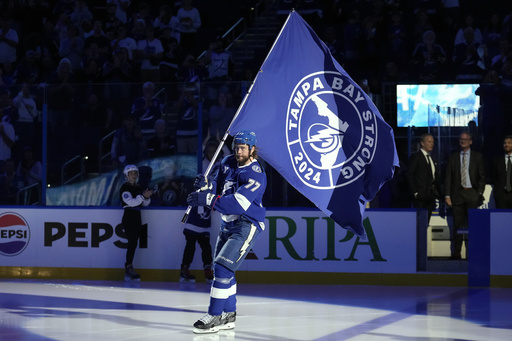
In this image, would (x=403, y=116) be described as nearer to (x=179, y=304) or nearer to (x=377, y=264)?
(x=377, y=264)

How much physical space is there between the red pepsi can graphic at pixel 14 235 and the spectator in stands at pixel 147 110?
2257 mm

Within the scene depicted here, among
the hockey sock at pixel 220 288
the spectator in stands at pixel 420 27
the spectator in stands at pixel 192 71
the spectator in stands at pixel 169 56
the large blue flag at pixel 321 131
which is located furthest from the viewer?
the spectator in stands at pixel 169 56

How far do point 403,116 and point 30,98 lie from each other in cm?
528

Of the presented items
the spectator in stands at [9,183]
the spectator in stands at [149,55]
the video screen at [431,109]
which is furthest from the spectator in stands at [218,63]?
the spectator in stands at [9,183]

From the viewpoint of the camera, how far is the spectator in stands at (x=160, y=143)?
13.7 m

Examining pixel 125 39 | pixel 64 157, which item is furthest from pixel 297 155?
pixel 125 39

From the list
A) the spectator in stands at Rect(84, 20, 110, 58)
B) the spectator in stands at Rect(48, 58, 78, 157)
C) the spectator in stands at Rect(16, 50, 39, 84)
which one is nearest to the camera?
the spectator in stands at Rect(48, 58, 78, 157)

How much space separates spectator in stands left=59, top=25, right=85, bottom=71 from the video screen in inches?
287

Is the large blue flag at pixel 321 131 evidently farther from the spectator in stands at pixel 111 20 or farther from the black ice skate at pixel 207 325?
the spectator in stands at pixel 111 20

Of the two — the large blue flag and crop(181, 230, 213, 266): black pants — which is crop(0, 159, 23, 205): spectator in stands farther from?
the large blue flag

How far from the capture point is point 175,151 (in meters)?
13.7

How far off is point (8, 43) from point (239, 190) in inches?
464

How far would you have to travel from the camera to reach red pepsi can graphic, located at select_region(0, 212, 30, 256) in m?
14.1

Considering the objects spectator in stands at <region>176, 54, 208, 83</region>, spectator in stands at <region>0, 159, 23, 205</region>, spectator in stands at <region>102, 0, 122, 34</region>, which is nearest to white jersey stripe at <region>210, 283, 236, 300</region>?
spectator in stands at <region>0, 159, 23, 205</region>
